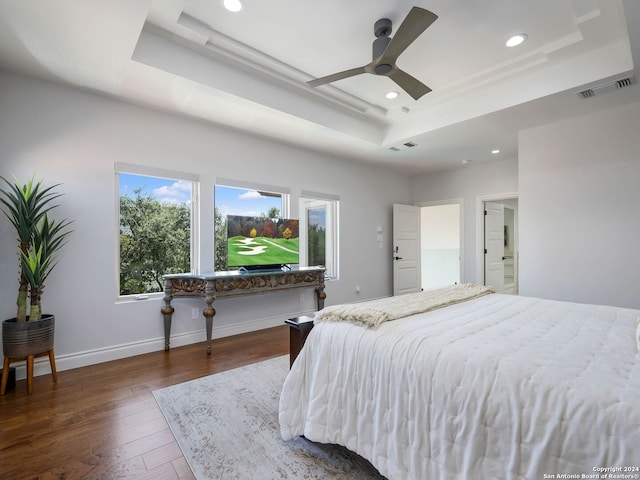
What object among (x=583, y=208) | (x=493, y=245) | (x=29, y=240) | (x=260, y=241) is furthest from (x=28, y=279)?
(x=493, y=245)

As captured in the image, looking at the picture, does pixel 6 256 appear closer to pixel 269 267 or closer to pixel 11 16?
pixel 11 16

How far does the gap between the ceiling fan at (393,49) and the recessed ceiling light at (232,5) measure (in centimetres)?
72

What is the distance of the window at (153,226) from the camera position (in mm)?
3199

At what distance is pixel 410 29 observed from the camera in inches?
73.7

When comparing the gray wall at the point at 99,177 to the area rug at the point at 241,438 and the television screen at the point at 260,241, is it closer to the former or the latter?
the television screen at the point at 260,241

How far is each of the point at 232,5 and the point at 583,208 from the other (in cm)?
392

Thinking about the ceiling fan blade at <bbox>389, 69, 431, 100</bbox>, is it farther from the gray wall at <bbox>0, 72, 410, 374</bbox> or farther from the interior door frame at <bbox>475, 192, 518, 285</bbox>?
the interior door frame at <bbox>475, 192, 518, 285</bbox>

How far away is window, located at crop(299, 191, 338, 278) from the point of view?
15.8 ft

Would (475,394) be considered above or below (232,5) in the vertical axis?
below

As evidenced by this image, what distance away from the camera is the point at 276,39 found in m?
2.56

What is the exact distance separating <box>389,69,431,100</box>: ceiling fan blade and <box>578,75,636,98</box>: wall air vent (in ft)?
5.38

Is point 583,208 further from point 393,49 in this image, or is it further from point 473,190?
point 393,49

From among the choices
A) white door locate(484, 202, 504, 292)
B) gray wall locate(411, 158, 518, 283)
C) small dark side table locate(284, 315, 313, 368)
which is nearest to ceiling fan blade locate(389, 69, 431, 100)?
small dark side table locate(284, 315, 313, 368)

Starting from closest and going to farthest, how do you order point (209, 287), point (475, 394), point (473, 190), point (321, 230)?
point (475, 394) < point (209, 287) < point (321, 230) < point (473, 190)
